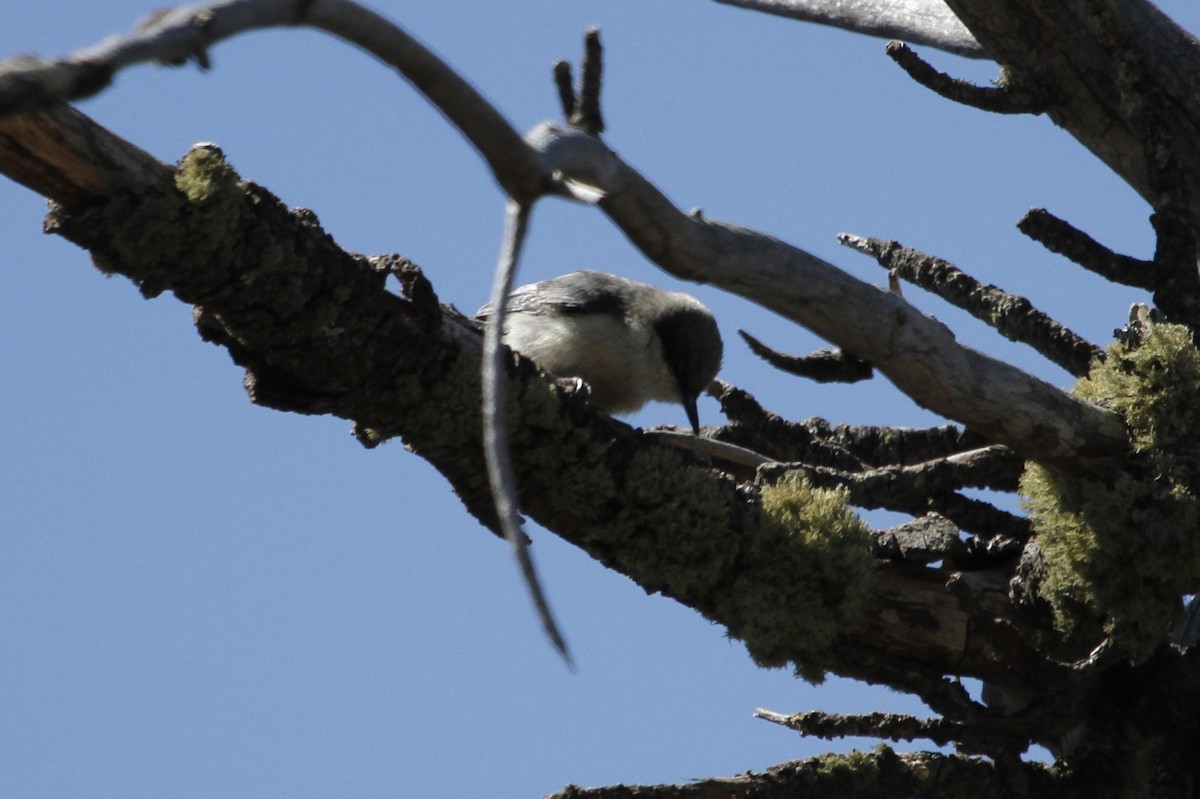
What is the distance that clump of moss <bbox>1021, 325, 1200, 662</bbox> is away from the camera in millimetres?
4695

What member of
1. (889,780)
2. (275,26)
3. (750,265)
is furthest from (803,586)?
(275,26)

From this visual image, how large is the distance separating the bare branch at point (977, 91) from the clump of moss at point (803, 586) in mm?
1919

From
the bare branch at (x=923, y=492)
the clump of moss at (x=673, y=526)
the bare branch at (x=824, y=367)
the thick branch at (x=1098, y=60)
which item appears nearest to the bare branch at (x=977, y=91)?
the thick branch at (x=1098, y=60)

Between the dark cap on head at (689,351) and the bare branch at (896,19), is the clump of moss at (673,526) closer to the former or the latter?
the dark cap on head at (689,351)

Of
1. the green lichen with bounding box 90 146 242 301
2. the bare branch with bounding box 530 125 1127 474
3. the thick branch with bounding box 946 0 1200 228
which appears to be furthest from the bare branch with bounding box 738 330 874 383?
the green lichen with bounding box 90 146 242 301

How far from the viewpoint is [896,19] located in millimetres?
7289

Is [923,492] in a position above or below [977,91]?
below

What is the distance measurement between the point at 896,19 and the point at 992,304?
2.31 metres

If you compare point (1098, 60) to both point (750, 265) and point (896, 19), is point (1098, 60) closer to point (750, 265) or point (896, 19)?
point (896, 19)

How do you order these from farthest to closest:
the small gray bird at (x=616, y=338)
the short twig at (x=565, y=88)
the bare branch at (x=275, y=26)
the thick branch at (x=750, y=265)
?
the small gray bird at (x=616, y=338)
the short twig at (x=565, y=88)
the thick branch at (x=750, y=265)
the bare branch at (x=275, y=26)

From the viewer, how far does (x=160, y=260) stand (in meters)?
3.87

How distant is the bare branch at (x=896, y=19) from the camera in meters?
7.07

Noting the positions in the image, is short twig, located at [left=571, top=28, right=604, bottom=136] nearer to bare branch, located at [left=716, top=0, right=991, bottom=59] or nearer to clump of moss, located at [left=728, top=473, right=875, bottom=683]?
clump of moss, located at [left=728, top=473, right=875, bottom=683]

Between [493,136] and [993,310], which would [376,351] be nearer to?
[493,136]
